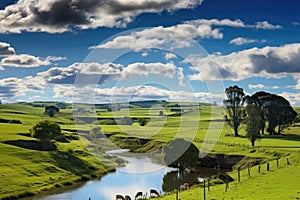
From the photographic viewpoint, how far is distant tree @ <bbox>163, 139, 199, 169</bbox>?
8025cm

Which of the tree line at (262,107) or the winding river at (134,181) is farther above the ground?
the tree line at (262,107)

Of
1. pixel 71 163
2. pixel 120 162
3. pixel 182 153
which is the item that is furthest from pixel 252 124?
pixel 71 163

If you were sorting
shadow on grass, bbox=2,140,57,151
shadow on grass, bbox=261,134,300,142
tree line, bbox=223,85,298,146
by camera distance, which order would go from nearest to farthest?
shadow on grass, bbox=2,140,57,151, shadow on grass, bbox=261,134,300,142, tree line, bbox=223,85,298,146

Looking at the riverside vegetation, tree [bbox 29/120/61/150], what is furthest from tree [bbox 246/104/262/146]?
tree [bbox 29/120/61/150]

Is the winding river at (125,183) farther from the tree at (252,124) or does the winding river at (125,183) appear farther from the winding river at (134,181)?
the tree at (252,124)

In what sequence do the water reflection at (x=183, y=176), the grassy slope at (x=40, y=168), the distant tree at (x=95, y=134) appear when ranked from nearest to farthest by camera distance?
the grassy slope at (x=40, y=168), the water reflection at (x=183, y=176), the distant tree at (x=95, y=134)

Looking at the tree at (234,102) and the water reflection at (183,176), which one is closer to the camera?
the water reflection at (183,176)

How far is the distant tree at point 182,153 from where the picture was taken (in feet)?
263

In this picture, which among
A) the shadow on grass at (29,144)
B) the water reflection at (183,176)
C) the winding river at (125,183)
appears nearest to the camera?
the winding river at (125,183)

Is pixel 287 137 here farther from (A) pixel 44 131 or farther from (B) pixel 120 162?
(A) pixel 44 131

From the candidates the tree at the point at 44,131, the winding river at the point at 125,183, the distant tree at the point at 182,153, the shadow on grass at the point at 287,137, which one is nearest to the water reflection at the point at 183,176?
the winding river at the point at 125,183

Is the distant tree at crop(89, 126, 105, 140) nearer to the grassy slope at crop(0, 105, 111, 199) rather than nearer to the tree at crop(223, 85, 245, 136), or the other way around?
the grassy slope at crop(0, 105, 111, 199)

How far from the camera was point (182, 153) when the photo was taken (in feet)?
264

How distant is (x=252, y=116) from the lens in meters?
98.8
